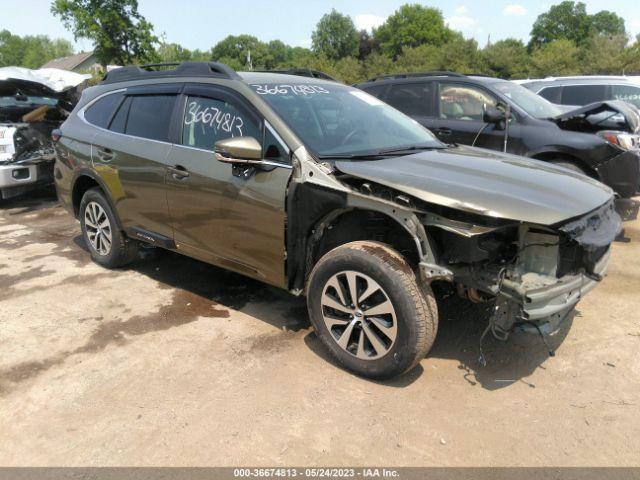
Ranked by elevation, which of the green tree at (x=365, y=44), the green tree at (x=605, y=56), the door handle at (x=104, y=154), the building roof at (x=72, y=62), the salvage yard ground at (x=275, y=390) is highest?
the green tree at (x=365, y=44)

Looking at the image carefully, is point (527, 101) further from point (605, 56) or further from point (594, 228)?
point (605, 56)

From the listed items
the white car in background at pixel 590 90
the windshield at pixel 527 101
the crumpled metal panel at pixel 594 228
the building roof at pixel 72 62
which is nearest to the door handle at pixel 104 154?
the crumpled metal panel at pixel 594 228

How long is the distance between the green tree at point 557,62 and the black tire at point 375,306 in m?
28.6

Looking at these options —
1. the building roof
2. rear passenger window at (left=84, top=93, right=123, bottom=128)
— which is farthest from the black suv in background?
the building roof

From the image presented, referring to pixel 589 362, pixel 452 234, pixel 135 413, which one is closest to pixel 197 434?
pixel 135 413

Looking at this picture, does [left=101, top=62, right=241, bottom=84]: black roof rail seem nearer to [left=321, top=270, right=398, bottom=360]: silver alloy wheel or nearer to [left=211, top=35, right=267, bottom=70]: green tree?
[left=321, top=270, right=398, bottom=360]: silver alloy wheel

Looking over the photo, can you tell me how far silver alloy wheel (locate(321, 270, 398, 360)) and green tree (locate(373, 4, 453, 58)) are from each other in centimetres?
7781

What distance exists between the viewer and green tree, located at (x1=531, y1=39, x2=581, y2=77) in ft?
91.6

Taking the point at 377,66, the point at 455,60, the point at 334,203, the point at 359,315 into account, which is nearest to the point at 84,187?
the point at 334,203

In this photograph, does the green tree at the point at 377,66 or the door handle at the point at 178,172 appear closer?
the door handle at the point at 178,172

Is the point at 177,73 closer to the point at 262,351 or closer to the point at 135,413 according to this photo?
the point at 262,351

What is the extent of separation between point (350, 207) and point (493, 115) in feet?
12.1

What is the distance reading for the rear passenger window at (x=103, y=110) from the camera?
481 cm

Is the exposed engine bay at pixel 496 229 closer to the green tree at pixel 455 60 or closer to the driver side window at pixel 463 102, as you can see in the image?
the driver side window at pixel 463 102
